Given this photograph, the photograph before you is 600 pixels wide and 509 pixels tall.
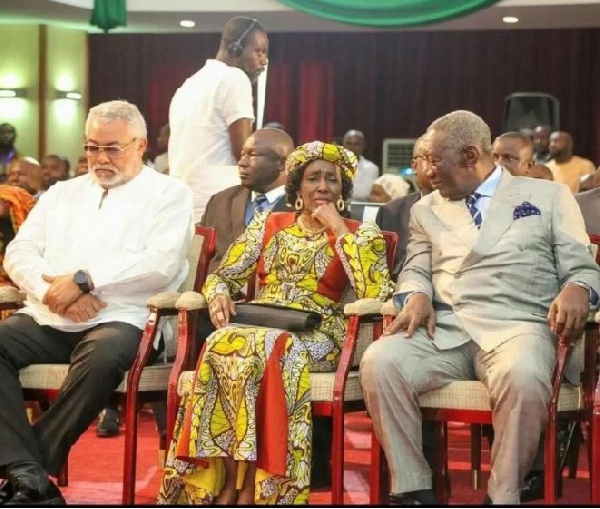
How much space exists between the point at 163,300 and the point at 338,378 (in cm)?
72

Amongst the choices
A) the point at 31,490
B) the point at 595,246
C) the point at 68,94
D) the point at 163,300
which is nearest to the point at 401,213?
the point at 595,246

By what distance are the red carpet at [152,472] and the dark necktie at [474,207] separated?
3.41 feet

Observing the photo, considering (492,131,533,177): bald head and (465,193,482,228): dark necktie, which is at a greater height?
(492,131,533,177): bald head

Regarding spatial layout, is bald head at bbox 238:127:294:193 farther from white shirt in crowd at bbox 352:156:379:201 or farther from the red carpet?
white shirt in crowd at bbox 352:156:379:201

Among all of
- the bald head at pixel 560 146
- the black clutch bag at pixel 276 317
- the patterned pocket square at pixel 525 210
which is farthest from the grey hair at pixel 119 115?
the bald head at pixel 560 146

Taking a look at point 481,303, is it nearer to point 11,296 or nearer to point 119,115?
point 119,115

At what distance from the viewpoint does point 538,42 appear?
14.4 m

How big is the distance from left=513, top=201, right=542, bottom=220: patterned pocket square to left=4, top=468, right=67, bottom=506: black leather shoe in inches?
69.9

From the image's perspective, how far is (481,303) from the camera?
4.18 m

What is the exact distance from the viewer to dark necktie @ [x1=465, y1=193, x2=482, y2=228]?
4.29m

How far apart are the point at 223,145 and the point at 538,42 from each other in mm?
9270

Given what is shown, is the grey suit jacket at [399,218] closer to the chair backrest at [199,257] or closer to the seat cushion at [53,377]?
the chair backrest at [199,257]

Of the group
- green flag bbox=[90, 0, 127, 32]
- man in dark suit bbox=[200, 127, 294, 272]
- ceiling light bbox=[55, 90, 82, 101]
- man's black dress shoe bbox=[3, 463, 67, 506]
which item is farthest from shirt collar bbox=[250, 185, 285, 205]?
ceiling light bbox=[55, 90, 82, 101]

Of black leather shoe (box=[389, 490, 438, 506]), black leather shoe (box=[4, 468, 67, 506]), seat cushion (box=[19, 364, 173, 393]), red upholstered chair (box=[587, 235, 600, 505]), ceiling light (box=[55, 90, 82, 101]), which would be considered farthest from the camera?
ceiling light (box=[55, 90, 82, 101])
